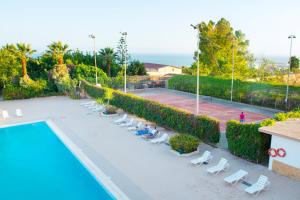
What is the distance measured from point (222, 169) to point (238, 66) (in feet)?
115

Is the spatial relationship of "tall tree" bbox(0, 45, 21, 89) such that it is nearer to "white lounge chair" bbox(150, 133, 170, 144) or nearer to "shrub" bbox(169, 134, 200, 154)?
"white lounge chair" bbox(150, 133, 170, 144)

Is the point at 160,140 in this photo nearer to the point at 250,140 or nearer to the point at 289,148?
the point at 250,140

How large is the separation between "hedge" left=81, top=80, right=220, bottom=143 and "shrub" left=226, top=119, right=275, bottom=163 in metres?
1.57

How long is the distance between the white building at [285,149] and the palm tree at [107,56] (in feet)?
118

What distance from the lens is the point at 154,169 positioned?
41.9 ft

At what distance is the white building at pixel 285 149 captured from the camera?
1137 cm

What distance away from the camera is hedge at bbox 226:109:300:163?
41.9 ft

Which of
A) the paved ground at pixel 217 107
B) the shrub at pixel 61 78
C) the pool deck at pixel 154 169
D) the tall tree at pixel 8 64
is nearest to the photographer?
the pool deck at pixel 154 169

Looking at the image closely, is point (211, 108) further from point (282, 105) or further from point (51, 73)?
point (51, 73)

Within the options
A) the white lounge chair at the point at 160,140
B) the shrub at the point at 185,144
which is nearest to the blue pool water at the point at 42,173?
the white lounge chair at the point at 160,140

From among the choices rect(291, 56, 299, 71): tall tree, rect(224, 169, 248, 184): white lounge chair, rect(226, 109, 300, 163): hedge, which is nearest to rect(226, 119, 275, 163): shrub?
rect(226, 109, 300, 163): hedge

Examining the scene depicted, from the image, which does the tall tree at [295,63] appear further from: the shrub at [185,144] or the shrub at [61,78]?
the shrub at [185,144]

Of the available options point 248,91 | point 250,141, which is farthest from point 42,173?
point 248,91

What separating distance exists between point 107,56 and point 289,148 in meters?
37.1
